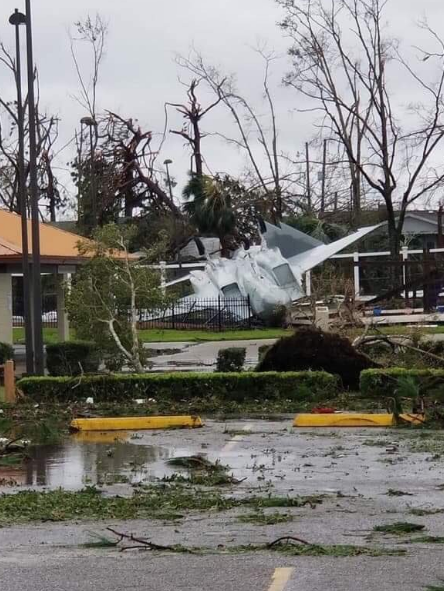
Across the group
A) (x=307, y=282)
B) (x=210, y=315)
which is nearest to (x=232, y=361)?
(x=210, y=315)

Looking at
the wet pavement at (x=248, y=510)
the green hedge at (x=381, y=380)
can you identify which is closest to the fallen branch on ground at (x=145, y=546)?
the wet pavement at (x=248, y=510)

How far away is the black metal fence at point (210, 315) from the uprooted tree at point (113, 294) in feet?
68.9

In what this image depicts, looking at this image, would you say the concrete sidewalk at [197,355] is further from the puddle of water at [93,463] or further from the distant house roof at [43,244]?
the puddle of water at [93,463]

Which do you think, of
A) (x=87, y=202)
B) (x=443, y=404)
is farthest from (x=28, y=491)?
(x=87, y=202)

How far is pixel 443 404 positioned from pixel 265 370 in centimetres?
494

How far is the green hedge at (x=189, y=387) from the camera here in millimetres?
18547

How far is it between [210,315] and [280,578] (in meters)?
37.8

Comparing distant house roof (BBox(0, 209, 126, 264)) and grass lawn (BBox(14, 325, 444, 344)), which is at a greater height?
distant house roof (BBox(0, 209, 126, 264))

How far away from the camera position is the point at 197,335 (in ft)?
133

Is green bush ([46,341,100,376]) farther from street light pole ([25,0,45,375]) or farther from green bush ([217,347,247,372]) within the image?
green bush ([217,347,247,372])

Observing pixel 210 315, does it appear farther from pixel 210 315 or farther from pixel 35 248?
pixel 35 248

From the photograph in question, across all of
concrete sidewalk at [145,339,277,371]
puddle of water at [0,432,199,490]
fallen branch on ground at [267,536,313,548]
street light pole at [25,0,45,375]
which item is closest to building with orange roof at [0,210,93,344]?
street light pole at [25,0,45,375]

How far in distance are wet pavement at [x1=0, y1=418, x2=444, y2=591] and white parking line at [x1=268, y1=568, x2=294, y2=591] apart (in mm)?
13

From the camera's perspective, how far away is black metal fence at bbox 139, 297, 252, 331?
4384cm
